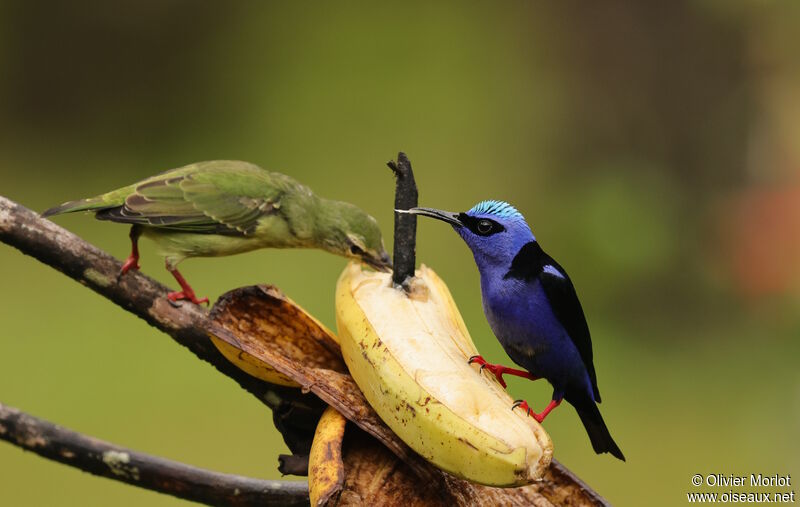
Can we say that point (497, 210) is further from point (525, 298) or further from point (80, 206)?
point (80, 206)

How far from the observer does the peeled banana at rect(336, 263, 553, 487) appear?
5.20ft

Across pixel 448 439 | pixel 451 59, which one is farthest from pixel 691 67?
pixel 448 439

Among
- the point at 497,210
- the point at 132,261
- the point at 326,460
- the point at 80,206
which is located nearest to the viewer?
the point at 326,460

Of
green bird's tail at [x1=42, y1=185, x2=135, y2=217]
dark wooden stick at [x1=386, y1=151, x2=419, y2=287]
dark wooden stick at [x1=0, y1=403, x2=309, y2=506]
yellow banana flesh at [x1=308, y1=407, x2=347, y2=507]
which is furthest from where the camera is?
green bird's tail at [x1=42, y1=185, x2=135, y2=217]

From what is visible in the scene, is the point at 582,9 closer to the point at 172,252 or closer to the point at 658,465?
the point at 658,465

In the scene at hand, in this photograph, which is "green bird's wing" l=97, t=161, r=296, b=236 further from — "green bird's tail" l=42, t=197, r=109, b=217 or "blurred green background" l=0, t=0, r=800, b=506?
"blurred green background" l=0, t=0, r=800, b=506

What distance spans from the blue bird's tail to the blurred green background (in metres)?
2.58

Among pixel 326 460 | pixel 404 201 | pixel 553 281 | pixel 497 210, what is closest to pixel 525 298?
pixel 553 281

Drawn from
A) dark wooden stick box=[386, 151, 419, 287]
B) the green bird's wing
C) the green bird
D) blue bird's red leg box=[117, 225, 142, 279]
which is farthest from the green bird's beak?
dark wooden stick box=[386, 151, 419, 287]

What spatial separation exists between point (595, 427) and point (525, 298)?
0.30m

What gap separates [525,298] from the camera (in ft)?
5.91

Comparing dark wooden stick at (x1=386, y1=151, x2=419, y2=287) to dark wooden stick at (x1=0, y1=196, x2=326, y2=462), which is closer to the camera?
dark wooden stick at (x1=386, y1=151, x2=419, y2=287)

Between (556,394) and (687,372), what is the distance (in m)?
3.70

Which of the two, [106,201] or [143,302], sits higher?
[106,201]
